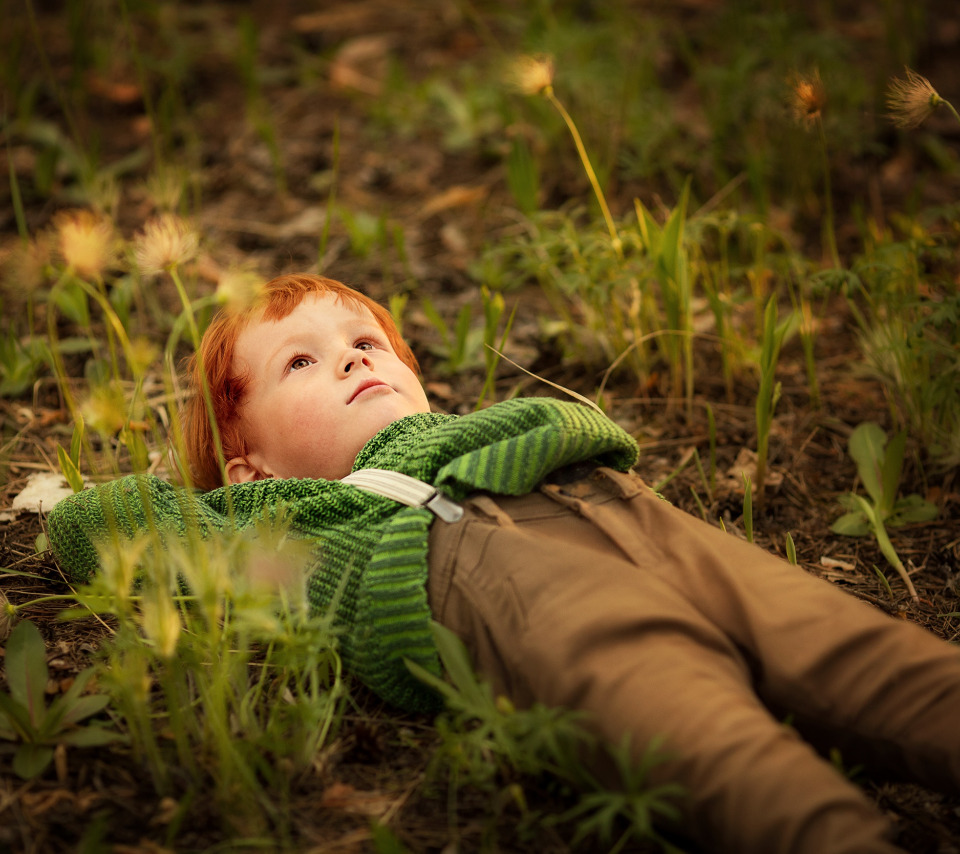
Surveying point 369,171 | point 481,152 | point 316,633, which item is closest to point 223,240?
point 369,171

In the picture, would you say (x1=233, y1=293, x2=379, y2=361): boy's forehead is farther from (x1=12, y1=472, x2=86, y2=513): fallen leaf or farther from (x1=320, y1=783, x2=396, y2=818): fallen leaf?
(x1=320, y1=783, x2=396, y2=818): fallen leaf

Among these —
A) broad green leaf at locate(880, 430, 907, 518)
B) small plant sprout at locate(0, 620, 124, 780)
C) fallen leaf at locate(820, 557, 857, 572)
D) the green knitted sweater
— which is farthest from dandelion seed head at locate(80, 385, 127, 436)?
broad green leaf at locate(880, 430, 907, 518)

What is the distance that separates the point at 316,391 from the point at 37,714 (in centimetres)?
73

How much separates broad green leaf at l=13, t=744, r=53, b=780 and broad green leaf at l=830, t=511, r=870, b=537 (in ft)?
5.38

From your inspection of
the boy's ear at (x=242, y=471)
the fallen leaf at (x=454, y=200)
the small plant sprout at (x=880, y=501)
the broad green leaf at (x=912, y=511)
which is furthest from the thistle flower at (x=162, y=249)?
the fallen leaf at (x=454, y=200)

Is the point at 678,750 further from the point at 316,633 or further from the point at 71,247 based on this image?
the point at 71,247

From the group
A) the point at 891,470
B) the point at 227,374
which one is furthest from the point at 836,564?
the point at 227,374

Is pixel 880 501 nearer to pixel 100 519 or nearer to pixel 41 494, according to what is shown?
pixel 100 519

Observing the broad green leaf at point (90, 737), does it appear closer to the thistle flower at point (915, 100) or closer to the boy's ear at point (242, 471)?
the boy's ear at point (242, 471)

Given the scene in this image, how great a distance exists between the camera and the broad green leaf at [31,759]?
1.26 meters

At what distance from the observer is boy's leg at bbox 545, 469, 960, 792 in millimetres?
1185

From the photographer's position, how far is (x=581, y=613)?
124 centimetres

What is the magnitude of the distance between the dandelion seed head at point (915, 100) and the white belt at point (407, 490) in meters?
1.19

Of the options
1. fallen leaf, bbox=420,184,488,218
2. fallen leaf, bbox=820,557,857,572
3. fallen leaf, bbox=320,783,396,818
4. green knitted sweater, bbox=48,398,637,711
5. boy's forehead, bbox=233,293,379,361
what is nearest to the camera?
fallen leaf, bbox=320,783,396,818
